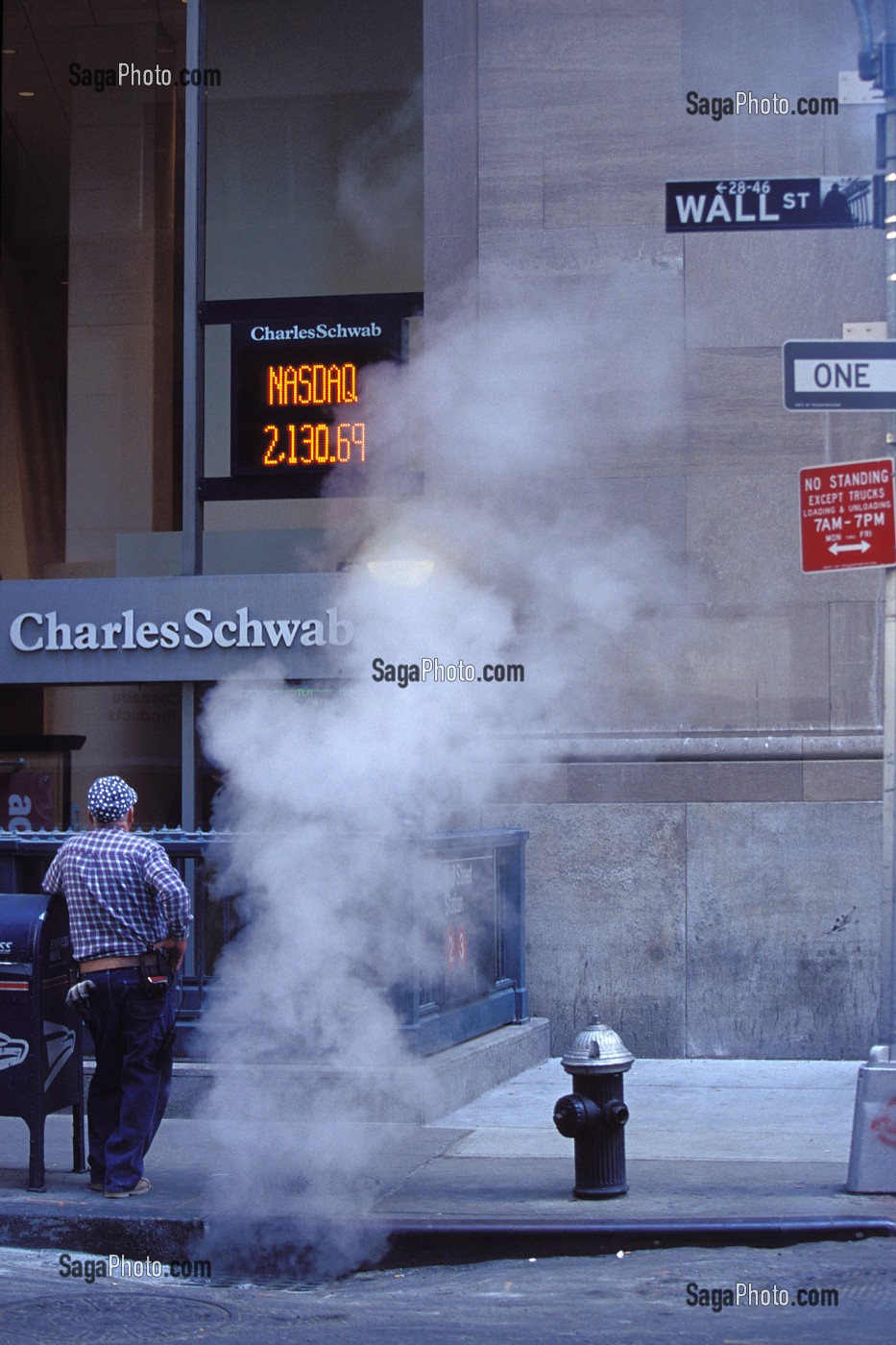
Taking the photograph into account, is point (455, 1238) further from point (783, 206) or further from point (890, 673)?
point (783, 206)

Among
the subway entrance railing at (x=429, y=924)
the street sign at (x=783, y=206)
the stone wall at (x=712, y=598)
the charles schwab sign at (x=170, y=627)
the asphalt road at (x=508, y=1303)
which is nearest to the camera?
the asphalt road at (x=508, y=1303)

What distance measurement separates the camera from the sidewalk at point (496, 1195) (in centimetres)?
522

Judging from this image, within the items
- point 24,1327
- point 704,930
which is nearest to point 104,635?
point 704,930

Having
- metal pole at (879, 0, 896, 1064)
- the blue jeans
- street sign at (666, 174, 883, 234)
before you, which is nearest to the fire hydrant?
metal pole at (879, 0, 896, 1064)

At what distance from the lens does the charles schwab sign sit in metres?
9.70

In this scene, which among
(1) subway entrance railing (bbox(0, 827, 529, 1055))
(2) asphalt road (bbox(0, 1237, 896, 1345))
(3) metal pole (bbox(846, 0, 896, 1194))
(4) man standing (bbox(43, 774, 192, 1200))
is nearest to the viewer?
(2) asphalt road (bbox(0, 1237, 896, 1345))

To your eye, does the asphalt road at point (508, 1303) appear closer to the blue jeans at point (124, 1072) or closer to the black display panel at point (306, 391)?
the blue jeans at point (124, 1072)

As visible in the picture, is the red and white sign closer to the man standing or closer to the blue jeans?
the man standing

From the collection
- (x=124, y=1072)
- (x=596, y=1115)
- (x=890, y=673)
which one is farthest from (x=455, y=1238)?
(x=890, y=673)

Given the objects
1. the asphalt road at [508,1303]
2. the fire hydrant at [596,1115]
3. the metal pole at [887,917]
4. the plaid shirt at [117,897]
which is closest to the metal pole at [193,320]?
the plaid shirt at [117,897]

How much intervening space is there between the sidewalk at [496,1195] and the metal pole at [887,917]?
0.12m

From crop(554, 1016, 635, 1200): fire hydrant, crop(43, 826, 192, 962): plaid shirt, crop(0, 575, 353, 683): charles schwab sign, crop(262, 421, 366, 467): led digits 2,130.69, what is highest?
crop(262, 421, 366, 467): led digits 2,130.69

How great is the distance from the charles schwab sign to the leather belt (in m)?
3.80

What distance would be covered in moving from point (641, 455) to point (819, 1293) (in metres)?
5.43
